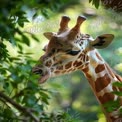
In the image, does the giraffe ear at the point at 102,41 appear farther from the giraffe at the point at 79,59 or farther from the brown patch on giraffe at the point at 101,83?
the brown patch on giraffe at the point at 101,83

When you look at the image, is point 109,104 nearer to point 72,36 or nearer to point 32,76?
point 32,76

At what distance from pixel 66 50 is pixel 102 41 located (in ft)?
0.57

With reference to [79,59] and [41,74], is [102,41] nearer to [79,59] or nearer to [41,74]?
[79,59]

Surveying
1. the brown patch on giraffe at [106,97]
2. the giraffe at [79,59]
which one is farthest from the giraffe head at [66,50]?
the brown patch on giraffe at [106,97]

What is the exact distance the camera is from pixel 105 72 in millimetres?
1643

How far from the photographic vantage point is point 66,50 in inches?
60.1

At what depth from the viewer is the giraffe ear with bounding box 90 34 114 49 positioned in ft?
5.27

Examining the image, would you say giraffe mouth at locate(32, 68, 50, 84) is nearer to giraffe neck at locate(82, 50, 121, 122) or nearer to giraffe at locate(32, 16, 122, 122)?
giraffe at locate(32, 16, 122, 122)

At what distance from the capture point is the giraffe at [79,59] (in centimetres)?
151

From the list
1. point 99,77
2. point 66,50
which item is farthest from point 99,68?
point 66,50

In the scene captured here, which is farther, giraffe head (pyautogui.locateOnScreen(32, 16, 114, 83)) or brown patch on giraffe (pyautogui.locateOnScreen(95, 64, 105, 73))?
brown patch on giraffe (pyautogui.locateOnScreen(95, 64, 105, 73))

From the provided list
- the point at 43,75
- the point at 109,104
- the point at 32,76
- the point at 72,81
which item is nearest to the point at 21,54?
the point at 32,76

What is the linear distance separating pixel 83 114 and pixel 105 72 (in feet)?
6.47

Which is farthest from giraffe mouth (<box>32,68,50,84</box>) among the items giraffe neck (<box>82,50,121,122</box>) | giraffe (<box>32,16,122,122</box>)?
giraffe neck (<box>82,50,121,122</box>)
